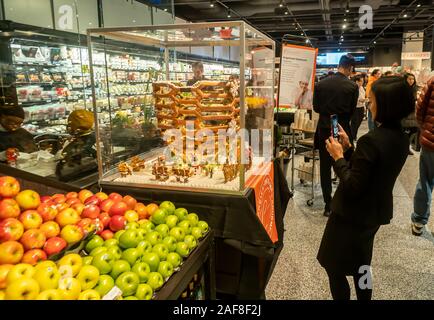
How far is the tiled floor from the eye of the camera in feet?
9.28

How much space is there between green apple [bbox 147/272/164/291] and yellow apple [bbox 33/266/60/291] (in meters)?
0.37

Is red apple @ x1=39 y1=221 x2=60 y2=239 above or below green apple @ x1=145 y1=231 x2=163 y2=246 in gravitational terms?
above

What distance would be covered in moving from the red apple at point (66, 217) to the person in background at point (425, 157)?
326 centimetres

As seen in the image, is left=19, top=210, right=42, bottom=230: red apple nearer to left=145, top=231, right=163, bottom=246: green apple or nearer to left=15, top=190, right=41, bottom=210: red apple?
left=15, top=190, right=41, bottom=210: red apple

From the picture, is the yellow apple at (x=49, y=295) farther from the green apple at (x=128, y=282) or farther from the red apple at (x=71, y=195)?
the red apple at (x=71, y=195)

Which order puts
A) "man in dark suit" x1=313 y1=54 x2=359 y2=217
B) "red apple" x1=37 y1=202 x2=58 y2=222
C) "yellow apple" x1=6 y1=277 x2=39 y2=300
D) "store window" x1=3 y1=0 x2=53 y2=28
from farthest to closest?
"store window" x1=3 y1=0 x2=53 y2=28 → "man in dark suit" x1=313 y1=54 x2=359 y2=217 → "red apple" x1=37 y1=202 x2=58 y2=222 → "yellow apple" x1=6 y1=277 x2=39 y2=300

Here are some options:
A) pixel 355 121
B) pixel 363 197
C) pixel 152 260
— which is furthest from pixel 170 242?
pixel 355 121

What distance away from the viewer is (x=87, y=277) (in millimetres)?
1441

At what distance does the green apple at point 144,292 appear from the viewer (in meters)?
1.46

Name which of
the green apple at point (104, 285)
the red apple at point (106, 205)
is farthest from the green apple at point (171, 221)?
the green apple at point (104, 285)

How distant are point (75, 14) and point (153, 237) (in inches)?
209

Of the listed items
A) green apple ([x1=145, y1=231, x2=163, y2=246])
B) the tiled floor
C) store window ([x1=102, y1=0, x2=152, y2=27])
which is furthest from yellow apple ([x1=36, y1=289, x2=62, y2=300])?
store window ([x1=102, y1=0, x2=152, y2=27])

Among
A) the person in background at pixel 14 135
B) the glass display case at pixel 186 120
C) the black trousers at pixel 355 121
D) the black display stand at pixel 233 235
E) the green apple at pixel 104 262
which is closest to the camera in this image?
the green apple at pixel 104 262
